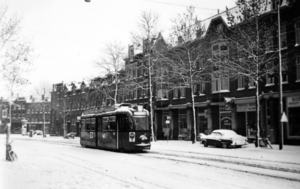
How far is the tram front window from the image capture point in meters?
21.5

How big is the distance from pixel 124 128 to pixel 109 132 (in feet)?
7.19

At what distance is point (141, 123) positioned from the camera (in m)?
21.7

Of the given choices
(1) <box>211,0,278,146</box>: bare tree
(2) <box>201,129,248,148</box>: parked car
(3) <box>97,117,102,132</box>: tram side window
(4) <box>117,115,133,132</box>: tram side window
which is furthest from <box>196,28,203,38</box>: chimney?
(4) <box>117,115,133,132</box>: tram side window

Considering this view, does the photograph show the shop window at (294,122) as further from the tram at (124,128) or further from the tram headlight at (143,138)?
the tram headlight at (143,138)

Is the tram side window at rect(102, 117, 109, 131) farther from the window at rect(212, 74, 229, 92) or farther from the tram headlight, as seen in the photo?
the window at rect(212, 74, 229, 92)

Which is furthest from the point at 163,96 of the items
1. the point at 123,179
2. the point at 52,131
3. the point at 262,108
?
the point at 52,131

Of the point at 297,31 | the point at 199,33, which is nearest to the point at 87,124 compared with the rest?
the point at 199,33

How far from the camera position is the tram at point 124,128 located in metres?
21.3

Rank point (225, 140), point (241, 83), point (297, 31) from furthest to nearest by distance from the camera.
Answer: point (241, 83)
point (297, 31)
point (225, 140)

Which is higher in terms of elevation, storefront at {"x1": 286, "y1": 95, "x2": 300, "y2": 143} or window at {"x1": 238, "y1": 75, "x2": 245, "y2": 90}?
window at {"x1": 238, "y1": 75, "x2": 245, "y2": 90}

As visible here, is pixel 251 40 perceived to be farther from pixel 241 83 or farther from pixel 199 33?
pixel 241 83

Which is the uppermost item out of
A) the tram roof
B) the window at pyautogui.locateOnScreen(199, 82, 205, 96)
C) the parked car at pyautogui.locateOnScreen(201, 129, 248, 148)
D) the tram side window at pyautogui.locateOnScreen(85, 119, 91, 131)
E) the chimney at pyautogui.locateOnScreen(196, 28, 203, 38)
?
the chimney at pyautogui.locateOnScreen(196, 28, 203, 38)

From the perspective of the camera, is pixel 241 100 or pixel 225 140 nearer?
pixel 225 140

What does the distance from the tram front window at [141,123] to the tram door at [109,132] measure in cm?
184
